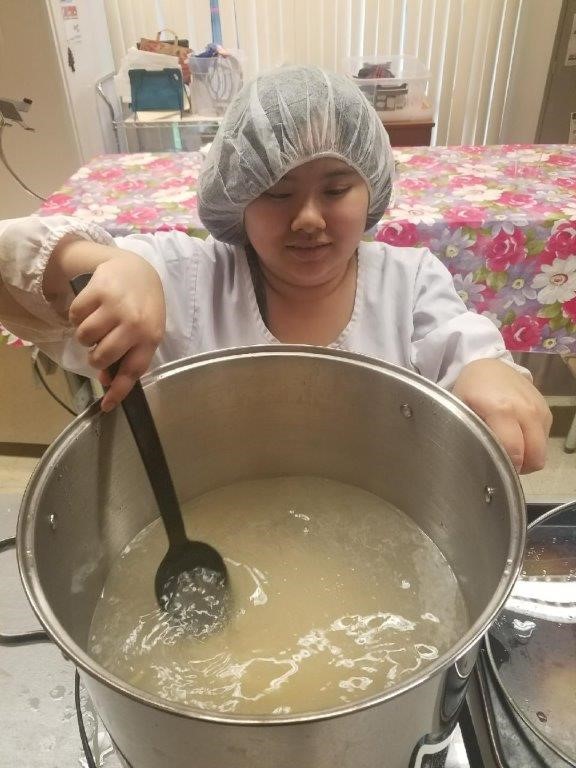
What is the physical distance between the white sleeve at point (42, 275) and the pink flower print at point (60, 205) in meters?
0.49

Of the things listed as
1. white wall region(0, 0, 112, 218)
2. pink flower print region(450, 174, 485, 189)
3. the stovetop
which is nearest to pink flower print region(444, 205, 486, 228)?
pink flower print region(450, 174, 485, 189)

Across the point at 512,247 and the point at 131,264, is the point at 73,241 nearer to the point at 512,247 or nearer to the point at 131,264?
the point at 131,264

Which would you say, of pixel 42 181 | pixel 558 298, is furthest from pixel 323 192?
pixel 42 181

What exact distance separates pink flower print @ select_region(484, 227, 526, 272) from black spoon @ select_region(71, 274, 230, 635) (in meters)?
0.79

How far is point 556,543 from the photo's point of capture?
0.55 m

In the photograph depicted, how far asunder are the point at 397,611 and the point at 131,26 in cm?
229

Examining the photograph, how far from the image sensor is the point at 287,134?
56 cm

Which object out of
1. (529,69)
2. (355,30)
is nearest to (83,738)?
(355,30)

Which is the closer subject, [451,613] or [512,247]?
[451,613]

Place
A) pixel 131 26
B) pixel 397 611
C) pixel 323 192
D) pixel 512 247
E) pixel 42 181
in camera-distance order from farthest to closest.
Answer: pixel 131 26
pixel 42 181
pixel 512 247
pixel 323 192
pixel 397 611

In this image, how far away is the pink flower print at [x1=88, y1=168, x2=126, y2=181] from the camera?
1.25 metres

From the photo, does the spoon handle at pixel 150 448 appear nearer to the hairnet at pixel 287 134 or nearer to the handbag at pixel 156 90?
the hairnet at pixel 287 134

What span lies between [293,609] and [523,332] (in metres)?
0.91

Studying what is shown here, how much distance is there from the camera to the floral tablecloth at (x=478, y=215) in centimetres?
104
